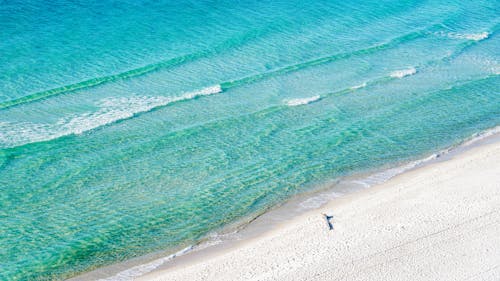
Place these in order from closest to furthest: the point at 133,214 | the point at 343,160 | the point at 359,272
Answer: the point at 359,272, the point at 133,214, the point at 343,160

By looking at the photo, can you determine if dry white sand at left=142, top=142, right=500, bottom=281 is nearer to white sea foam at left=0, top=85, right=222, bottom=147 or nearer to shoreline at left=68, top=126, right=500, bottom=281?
shoreline at left=68, top=126, right=500, bottom=281

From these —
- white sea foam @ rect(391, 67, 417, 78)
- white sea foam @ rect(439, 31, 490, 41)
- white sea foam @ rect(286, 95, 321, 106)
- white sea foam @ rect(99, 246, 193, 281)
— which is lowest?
white sea foam @ rect(286, 95, 321, 106)

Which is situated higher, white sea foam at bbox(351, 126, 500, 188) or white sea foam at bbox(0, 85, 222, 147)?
white sea foam at bbox(351, 126, 500, 188)

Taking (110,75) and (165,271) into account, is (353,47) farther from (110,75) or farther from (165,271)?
(165,271)

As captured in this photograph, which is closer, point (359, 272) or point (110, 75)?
point (359, 272)

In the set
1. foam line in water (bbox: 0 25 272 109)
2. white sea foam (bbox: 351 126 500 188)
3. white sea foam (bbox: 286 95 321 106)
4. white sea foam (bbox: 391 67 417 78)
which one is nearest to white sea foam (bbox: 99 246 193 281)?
white sea foam (bbox: 351 126 500 188)

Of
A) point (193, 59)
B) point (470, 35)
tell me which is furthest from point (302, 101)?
point (470, 35)

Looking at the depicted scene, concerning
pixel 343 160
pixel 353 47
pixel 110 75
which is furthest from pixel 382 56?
pixel 110 75
